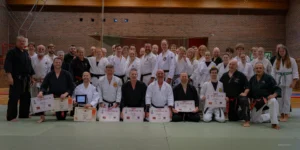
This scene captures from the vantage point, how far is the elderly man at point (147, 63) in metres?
7.31

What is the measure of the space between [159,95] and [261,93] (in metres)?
2.16

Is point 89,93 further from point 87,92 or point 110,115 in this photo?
point 110,115

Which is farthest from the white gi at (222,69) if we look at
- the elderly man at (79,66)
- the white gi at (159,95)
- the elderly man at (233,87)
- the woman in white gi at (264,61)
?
the elderly man at (79,66)

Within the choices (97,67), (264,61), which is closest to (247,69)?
(264,61)

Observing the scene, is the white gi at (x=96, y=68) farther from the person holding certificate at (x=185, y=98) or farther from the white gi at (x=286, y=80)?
the white gi at (x=286, y=80)

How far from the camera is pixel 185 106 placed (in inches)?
244

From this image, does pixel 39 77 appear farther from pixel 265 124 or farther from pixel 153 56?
pixel 265 124

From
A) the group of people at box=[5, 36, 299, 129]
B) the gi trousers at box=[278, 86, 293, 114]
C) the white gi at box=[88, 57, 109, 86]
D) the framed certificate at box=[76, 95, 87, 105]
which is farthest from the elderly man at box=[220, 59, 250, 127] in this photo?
the framed certificate at box=[76, 95, 87, 105]

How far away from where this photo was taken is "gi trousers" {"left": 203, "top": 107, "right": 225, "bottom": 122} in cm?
613

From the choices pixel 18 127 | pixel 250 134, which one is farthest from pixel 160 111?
pixel 18 127

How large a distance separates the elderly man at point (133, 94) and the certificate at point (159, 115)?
386 mm

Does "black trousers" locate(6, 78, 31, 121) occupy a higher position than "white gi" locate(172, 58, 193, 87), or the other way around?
"white gi" locate(172, 58, 193, 87)

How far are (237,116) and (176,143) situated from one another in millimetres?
2764

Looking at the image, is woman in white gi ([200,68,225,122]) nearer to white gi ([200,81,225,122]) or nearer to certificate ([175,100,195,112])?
white gi ([200,81,225,122])
